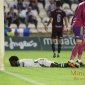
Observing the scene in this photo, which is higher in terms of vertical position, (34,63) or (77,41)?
(77,41)

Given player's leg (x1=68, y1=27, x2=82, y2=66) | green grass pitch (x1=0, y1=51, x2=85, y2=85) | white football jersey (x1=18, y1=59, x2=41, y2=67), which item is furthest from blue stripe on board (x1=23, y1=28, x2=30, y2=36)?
green grass pitch (x1=0, y1=51, x2=85, y2=85)

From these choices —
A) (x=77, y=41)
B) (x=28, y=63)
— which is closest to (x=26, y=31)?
(x=77, y=41)

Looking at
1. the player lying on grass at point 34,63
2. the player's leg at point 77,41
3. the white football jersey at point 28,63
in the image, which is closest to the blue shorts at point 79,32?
the player's leg at point 77,41

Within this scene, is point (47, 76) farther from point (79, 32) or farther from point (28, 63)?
point (79, 32)

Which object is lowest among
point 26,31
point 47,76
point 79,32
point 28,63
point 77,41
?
point 26,31

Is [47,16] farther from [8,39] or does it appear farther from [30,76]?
[30,76]

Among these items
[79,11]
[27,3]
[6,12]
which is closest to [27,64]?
[79,11]

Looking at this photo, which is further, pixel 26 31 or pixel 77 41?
pixel 26 31

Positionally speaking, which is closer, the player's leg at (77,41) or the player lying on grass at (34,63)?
the player lying on grass at (34,63)

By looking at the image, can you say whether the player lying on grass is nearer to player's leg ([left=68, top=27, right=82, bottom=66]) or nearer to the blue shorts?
player's leg ([left=68, top=27, right=82, bottom=66])

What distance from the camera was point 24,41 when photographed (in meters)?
26.7

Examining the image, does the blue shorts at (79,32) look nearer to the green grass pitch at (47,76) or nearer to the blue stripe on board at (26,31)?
the green grass pitch at (47,76)

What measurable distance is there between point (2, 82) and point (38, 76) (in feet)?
4.85

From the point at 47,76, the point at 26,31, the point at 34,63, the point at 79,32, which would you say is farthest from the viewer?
the point at 26,31
